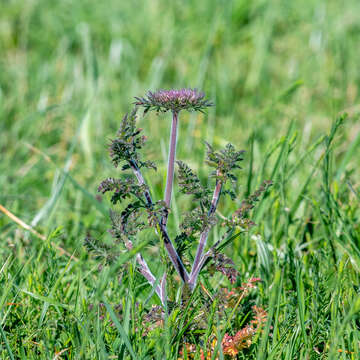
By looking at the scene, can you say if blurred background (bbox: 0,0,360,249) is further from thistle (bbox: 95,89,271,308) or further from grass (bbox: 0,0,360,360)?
thistle (bbox: 95,89,271,308)

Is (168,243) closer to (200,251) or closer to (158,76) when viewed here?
(200,251)

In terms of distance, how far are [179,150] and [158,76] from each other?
3.34 ft

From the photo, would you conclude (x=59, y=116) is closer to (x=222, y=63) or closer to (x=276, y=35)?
(x=222, y=63)

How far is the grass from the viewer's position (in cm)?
172

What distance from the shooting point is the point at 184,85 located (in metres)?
4.30

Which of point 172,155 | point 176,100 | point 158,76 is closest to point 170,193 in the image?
point 172,155

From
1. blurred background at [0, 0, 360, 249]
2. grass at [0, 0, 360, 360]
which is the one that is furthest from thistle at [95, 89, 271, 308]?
blurred background at [0, 0, 360, 249]

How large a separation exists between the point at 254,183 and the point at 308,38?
8.99ft

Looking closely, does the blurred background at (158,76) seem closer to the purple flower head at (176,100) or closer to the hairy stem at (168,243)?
the hairy stem at (168,243)

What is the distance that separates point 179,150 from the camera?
3.56 metres

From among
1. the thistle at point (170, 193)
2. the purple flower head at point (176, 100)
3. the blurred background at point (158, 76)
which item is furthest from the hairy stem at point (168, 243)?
the blurred background at point (158, 76)

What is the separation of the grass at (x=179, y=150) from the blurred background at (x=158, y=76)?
0.06 feet

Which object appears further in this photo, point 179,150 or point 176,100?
point 179,150

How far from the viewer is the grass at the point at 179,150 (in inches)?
67.6
